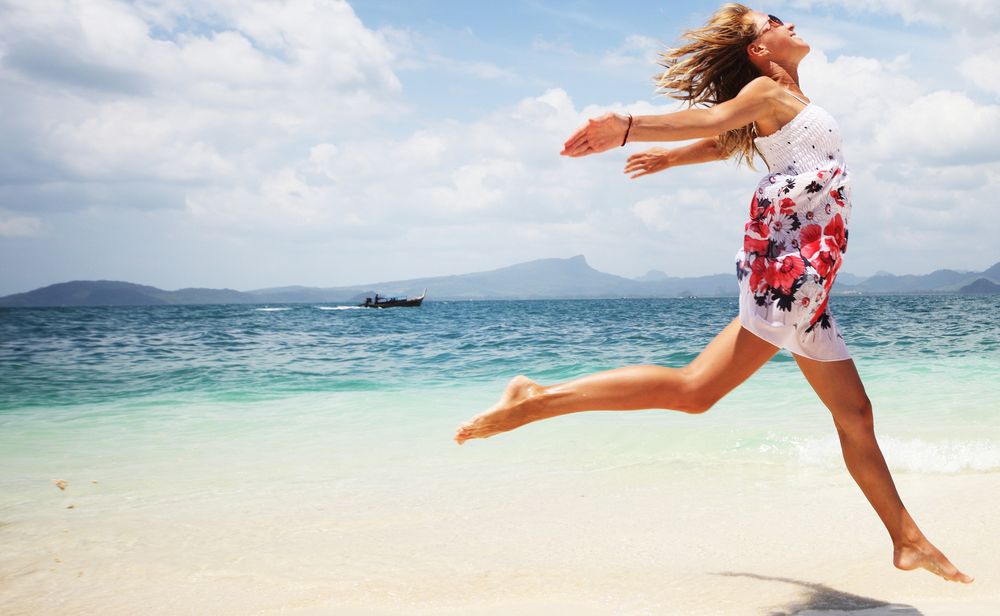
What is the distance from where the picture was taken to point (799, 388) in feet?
32.3

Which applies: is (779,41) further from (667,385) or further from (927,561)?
(927,561)

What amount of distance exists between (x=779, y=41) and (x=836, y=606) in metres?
2.19

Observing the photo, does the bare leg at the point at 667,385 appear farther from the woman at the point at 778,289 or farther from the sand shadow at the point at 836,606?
the sand shadow at the point at 836,606

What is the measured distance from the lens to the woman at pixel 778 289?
99.3 inches

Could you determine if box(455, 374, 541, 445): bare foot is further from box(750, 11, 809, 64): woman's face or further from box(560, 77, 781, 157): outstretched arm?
box(750, 11, 809, 64): woman's face

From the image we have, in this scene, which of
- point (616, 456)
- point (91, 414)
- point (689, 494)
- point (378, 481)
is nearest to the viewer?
point (689, 494)

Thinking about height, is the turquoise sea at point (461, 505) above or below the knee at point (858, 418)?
below

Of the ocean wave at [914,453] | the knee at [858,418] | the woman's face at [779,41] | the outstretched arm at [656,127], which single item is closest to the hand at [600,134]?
the outstretched arm at [656,127]

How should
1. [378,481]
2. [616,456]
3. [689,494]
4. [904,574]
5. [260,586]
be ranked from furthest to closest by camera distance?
[616,456], [378,481], [689,494], [260,586], [904,574]

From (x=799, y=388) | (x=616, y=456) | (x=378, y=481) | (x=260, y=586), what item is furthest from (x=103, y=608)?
(x=799, y=388)

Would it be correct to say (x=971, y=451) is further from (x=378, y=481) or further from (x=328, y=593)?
(x=328, y=593)

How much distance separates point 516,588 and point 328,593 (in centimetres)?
83

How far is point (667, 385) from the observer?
2.63m

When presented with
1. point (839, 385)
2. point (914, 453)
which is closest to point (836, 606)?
point (839, 385)
